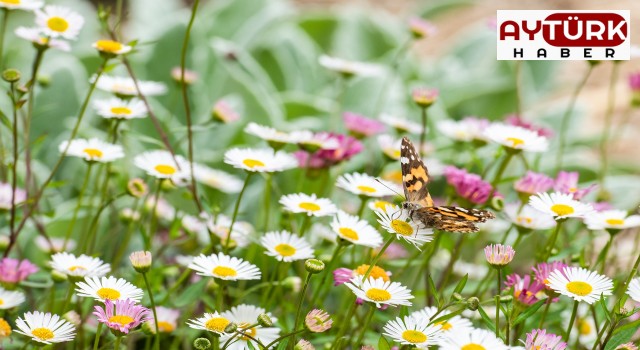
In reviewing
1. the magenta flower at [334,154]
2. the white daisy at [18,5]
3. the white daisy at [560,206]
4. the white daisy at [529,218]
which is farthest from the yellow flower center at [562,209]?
the white daisy at [18,5]

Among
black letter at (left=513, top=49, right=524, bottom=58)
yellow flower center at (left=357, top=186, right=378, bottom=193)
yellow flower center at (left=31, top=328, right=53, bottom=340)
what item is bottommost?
yellow flower center at (left=31, top=328, right=53, bottom=340)

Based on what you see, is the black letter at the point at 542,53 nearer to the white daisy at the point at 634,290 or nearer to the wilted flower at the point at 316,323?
the white daisy at the point at 634,290

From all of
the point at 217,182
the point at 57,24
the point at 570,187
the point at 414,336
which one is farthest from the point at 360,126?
the point at 414,336

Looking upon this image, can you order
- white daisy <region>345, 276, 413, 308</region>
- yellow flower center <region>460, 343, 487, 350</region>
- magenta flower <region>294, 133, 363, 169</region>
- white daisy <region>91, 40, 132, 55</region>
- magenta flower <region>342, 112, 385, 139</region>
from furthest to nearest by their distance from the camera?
magenta flower <region>342, 112, 385, 139</region> < magenta flower <region>294, 133, 363, 169</region> < white daisy <region>91, 40, 132, 55</region> < white daisy <region>345, 276, 413, 308</region> < yellow flower center <region>460, 343, 487, 350</region>

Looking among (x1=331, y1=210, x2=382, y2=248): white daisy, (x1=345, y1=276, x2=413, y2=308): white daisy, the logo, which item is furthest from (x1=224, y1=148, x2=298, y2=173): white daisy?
the logo

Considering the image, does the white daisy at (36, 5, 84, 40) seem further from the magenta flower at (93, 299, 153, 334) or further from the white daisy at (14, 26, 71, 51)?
the magenta flower at (93, 299, 153, 334)

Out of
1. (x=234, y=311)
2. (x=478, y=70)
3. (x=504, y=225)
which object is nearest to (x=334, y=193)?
(x=504, y=225)

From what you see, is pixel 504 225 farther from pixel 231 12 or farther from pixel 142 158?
pixel 231 12
